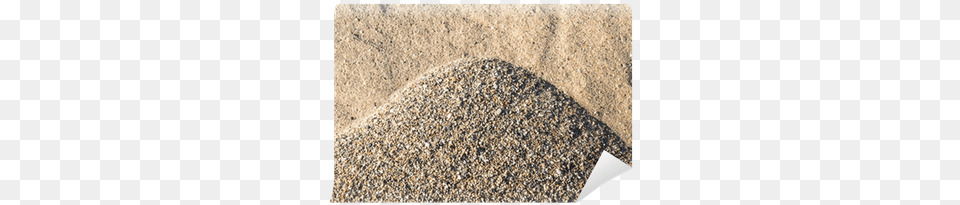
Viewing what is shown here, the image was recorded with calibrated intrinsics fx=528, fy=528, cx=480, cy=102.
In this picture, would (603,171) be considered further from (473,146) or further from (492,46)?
(492,46)

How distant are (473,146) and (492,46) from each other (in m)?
0.70

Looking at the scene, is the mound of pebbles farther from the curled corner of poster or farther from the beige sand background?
the beige sand background

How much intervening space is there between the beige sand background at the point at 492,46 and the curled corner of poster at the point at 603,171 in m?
0.24

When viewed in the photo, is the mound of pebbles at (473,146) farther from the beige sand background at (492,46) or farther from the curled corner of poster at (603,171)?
the beige sand background at (492,46)

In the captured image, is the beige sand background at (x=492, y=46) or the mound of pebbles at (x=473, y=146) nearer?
the mound of pebbles at (x=473, y=146)

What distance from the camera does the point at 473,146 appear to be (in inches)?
105

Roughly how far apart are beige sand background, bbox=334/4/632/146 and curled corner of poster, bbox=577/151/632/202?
24 cm

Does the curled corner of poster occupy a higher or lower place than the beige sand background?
lower

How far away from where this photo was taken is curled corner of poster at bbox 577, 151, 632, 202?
2667 mm

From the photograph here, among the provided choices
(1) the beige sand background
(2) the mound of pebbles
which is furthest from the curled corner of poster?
(1) the beige sand background

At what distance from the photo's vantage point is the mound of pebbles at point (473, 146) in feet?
8.57

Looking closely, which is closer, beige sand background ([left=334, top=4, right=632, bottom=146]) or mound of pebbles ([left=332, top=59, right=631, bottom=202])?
mound of pebbles ([left=332, top=59, right=631, bottom=202])

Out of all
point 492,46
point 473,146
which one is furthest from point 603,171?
point 492,46

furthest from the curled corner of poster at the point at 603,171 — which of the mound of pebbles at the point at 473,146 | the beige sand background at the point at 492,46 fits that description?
the beige sand background at the point at 492,46
